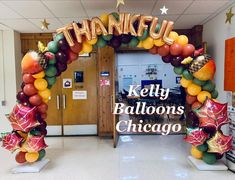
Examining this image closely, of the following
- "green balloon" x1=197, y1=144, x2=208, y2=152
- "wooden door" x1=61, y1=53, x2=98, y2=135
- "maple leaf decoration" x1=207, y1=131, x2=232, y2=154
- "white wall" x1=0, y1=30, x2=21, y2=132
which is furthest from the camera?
"wooden door" x1=61, y1=53, x2=98, y2=135

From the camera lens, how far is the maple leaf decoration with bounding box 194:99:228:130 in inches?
135

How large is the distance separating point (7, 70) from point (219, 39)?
16.0ft

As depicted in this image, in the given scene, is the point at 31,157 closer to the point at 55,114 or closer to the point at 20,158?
the point at 20,158

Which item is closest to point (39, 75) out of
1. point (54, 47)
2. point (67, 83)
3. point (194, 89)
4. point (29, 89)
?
point (29, 89)

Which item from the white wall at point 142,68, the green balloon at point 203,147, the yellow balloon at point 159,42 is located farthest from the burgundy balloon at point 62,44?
the white wall at point 142,68

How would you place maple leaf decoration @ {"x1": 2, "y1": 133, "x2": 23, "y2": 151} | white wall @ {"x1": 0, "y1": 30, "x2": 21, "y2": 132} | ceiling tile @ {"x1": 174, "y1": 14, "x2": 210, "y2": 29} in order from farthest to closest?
1. white wall @ {"x1": 0, "y1": 30, "x2": 21, "y2": 132}
2. ceiling tile @ {"x1": 174, "y1": 14, "x2": 210, "y2": 29}
3. maple leaf decoration @ {"x1": 2, "y1": 133, "x2": 23, "y2": 151}

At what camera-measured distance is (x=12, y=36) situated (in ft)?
17.5

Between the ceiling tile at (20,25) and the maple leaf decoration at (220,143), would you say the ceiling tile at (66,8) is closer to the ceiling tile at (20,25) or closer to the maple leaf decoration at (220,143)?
the ceiling tile at (20,25)

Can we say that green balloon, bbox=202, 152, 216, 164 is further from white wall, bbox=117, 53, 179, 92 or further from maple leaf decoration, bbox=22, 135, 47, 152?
white wall, bbox=117, 53, 179, 92

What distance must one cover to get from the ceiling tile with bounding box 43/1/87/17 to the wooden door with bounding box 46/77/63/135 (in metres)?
2.15

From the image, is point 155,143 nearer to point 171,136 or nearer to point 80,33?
point 171,136

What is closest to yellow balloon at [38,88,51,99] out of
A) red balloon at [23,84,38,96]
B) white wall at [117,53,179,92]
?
red balloon at [23,84,38,96]

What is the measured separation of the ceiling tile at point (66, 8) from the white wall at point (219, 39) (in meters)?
2.70

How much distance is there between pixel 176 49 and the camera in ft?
11.8
